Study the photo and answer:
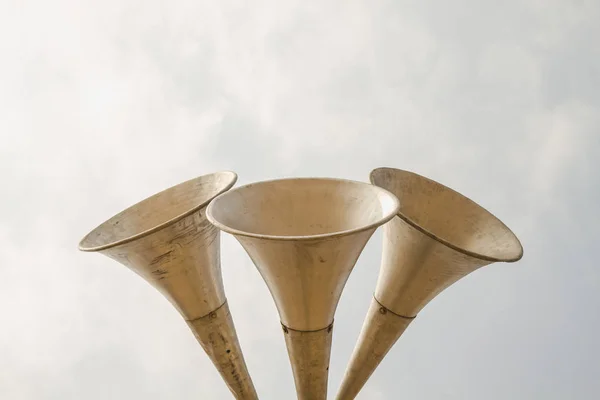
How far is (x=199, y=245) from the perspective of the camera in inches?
149

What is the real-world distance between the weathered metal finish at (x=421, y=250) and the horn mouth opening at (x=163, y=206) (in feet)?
4.29

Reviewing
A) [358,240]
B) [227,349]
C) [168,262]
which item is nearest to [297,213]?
[358,240]

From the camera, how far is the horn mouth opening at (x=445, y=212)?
4.21 m

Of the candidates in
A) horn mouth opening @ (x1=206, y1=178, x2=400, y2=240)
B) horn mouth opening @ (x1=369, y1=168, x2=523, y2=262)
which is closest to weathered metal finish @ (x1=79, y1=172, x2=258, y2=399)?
horn mouth opening @ (x1=206, y1=178, x2=400, y2=240)

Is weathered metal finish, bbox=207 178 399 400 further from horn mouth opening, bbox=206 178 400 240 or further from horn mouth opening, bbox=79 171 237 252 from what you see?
horn mouth opening, bbox=79 171 237 252

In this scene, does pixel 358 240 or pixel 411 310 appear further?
pixel 411 310

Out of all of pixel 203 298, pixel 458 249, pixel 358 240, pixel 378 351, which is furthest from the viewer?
pixel 378 351

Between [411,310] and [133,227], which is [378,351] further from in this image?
[133,227]

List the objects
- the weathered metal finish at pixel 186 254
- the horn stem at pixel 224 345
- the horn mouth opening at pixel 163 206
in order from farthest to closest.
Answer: the horn mouth opening at pixel 163 206
the horn stem at pixel 224 345
the weathered metal finish at pixel 186 254

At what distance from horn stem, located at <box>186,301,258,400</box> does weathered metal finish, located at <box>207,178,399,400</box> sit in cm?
48

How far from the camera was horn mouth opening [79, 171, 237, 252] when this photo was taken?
4.18 meters

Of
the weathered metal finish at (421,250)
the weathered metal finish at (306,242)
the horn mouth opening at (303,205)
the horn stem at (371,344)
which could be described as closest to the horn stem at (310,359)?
the weathered metal finish at (306,242)

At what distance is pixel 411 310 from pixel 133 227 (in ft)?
7.53

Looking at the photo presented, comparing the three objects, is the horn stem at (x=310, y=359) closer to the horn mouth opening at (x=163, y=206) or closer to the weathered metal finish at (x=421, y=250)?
the weathered metal finish at (x=421, y=250)
